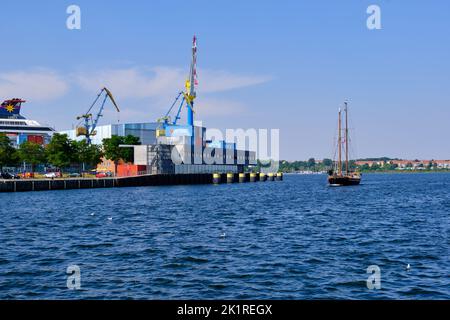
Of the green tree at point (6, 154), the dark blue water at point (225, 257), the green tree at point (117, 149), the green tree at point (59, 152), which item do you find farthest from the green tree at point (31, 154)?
the dark blue water at point (225, 257)

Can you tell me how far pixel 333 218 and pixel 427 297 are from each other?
3171cm

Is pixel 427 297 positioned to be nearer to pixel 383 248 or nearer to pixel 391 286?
pixel 391 286

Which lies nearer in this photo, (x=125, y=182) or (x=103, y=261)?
(x=103, y=261)

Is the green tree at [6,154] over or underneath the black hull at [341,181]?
over

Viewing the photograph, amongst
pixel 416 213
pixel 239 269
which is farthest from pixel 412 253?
pixel 416 213

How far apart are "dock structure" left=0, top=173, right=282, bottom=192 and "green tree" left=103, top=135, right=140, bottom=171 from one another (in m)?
21.1

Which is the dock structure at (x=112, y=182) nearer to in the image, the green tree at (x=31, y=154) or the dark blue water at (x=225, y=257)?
the green tree at (x=31, y=154)

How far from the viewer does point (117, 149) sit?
171375mm

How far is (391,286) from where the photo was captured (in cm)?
2150

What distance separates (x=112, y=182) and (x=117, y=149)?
35.0 metres

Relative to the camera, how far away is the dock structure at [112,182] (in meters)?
113

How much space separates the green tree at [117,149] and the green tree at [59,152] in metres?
17.0
